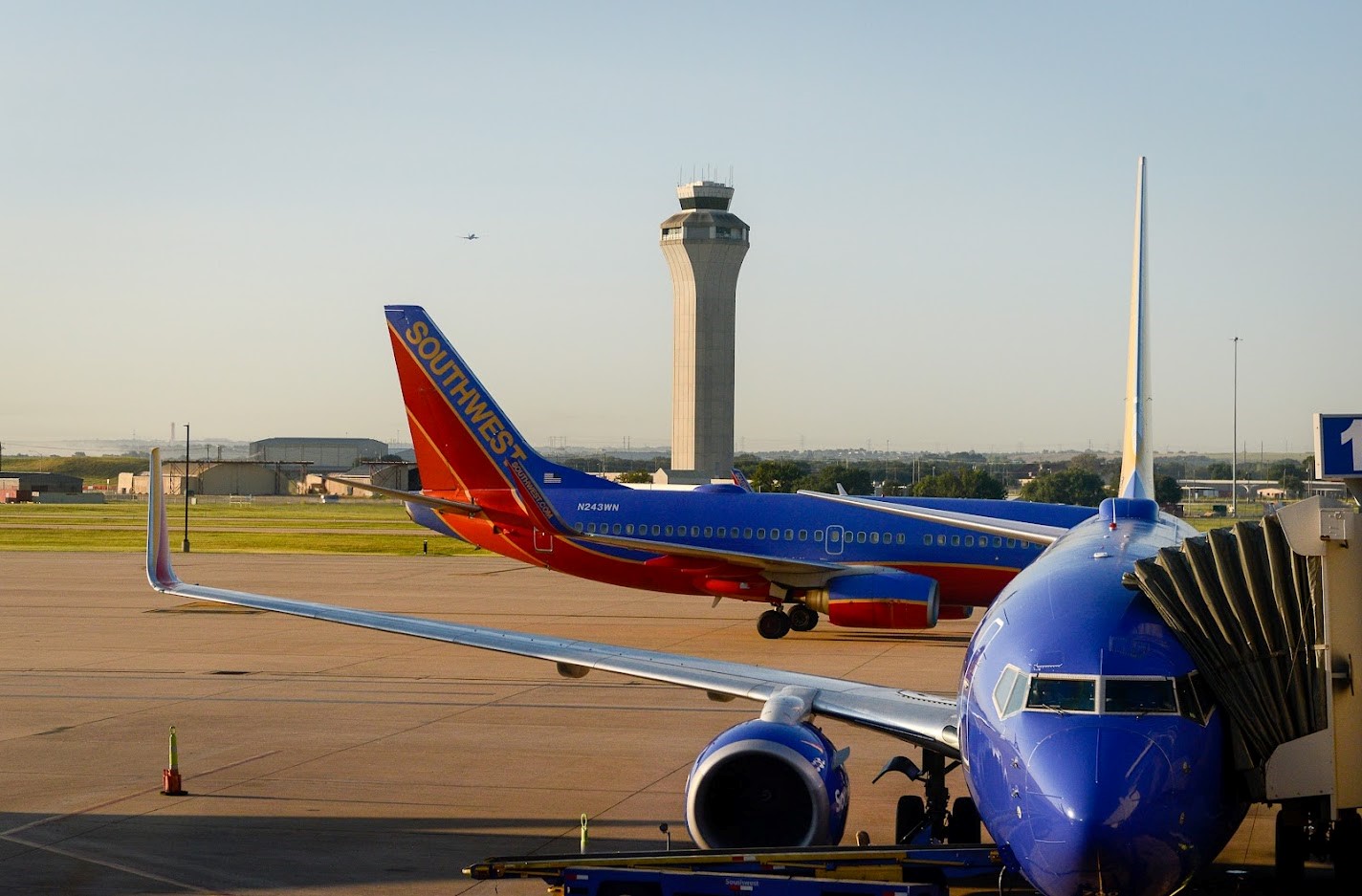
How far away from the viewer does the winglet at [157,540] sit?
16.6m

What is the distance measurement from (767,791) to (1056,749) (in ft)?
13.1

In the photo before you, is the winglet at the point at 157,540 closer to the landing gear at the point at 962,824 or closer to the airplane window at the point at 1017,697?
the landing gear at the point at 962,824

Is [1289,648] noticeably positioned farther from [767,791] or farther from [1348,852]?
[767,791]

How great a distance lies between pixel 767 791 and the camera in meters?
12.4

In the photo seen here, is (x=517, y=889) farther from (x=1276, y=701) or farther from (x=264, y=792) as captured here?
(x=1276, y=701)

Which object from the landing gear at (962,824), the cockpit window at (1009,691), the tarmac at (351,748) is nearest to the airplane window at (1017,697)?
the cockpit window at (1009,691)

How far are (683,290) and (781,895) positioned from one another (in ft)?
506

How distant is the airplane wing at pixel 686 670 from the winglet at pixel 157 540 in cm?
1

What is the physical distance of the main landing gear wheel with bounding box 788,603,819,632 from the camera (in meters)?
34.2

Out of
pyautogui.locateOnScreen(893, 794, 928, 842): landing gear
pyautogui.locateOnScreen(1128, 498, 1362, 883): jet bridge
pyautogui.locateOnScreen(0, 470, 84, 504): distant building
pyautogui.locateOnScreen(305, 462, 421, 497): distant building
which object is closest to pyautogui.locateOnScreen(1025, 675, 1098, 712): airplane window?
pyautogui.locateOnScreen(1128, 498, 1362, 883): jet bridge

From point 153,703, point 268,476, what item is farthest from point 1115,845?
point 268,476

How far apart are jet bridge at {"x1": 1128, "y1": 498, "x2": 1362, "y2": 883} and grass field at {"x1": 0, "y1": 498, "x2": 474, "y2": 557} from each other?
56.6 meters

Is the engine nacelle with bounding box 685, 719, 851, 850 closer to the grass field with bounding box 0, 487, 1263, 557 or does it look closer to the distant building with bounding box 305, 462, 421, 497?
the grass field with bounding box 0, 487, 1263, 557

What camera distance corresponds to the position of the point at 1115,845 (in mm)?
8562
